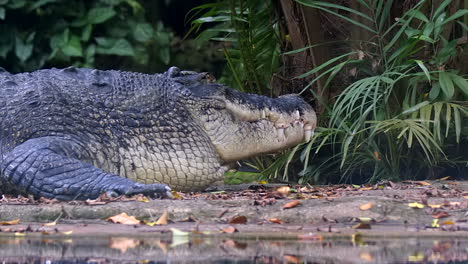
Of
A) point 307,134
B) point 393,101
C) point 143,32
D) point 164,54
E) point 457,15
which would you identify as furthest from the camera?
point 164,54

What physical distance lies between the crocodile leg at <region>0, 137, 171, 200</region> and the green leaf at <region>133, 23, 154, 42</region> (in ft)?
14.7

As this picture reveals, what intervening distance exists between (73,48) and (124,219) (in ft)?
16.9

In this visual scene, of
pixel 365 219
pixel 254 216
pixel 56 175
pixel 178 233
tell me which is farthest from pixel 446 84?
pixel 178 233

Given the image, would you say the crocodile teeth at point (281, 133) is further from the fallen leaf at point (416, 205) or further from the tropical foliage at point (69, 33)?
the tropical foliage at point (69, 33)

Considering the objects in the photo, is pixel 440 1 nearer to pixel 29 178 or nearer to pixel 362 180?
pixel 362 180

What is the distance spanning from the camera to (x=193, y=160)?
4770 mm

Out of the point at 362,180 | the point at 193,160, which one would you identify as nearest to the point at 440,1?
the point at 362,180

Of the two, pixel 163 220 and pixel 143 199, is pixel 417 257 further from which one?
pixel 143 199

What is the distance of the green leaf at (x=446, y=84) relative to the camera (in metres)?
4.89

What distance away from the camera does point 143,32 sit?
28.6ft

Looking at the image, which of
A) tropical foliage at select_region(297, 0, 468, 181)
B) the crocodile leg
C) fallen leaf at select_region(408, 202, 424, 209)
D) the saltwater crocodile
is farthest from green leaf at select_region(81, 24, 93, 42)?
fallen leaf at select_region(408, 202, 424, 209)

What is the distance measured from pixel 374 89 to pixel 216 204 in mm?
2246

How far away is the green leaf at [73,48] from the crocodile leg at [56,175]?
3771 mm

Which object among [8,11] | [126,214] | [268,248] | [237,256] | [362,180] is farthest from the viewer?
[8,11]
